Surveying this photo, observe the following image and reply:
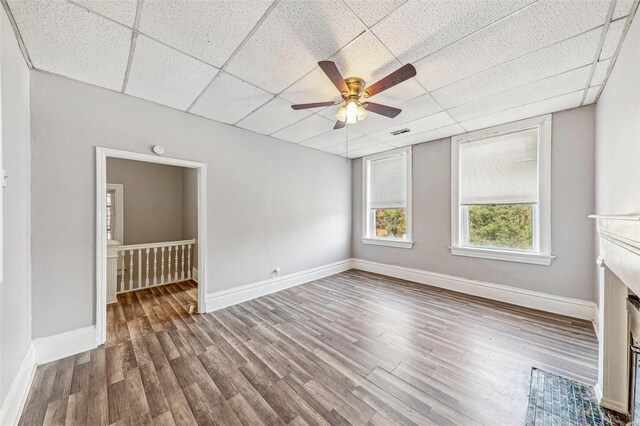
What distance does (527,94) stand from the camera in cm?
262

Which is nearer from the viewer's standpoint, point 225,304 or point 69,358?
point 69,358

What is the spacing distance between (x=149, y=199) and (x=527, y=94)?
6830mm

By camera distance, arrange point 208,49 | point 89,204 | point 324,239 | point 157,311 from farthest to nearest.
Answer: point 324,239, point 157,311, point 89,204, point 208,49

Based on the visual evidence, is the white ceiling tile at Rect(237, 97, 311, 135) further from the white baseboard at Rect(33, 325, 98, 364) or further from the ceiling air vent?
the white baseboard at Rect(33, 325, 98, 364)

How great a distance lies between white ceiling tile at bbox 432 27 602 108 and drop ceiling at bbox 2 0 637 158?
0.01 meters

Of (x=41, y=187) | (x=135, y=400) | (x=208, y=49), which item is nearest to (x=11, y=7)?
(x=208, y=49)

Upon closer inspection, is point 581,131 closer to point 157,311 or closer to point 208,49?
point 208,49

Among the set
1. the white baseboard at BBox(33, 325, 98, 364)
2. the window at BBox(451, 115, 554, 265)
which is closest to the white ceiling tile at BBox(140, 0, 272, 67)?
the white baseboard at BBox(33, 325, 98, 364)

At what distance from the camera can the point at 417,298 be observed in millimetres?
3715

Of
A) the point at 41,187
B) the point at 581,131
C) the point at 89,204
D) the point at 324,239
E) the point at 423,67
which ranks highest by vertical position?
the point at 423,67

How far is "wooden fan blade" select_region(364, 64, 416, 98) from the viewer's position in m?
1.73

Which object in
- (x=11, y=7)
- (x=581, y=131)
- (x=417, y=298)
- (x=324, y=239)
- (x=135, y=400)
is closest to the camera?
(x=11, y=7)

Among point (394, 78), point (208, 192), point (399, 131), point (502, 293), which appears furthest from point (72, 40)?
point (502, 293)

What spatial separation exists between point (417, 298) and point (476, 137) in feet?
8.76
